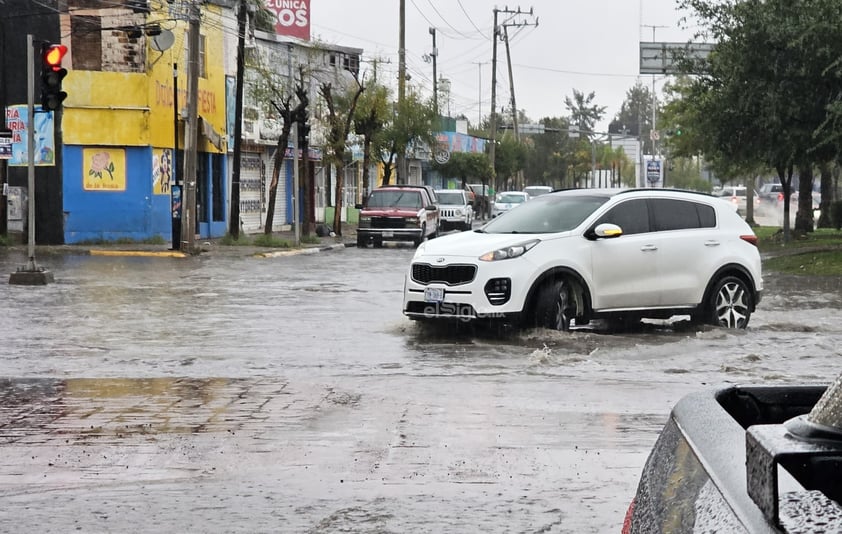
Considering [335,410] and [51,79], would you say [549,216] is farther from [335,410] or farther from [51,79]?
[51,79]

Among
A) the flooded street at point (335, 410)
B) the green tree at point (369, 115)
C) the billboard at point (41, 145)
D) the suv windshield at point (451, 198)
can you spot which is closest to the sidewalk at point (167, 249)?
the billboard at point (41, 145)

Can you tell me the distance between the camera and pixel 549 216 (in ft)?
48.1

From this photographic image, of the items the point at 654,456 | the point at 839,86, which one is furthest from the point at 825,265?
the point at 654,456

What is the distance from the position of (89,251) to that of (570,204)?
20.6 meters

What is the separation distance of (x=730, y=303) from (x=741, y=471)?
524 inches

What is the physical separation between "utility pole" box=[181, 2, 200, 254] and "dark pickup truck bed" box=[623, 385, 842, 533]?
93.9 ft

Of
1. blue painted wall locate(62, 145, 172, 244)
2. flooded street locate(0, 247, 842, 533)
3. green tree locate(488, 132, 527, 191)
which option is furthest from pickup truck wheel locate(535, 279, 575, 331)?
green tree locate(488, 132, 527, 191)

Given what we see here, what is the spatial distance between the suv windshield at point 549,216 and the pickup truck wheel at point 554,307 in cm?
73

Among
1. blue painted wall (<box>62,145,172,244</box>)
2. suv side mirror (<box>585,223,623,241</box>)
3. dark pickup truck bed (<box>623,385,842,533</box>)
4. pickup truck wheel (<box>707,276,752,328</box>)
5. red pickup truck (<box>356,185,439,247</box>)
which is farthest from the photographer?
red pickup truck (<box>356,185,439,247</box>)

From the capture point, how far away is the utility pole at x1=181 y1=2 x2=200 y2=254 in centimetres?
3092

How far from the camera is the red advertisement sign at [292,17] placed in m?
56.7

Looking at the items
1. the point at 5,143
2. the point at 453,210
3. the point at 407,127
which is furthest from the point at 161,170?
the point at 407,127

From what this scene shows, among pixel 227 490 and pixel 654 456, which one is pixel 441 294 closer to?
pixel 227 490

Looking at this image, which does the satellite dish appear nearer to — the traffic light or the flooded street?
the traffic light
